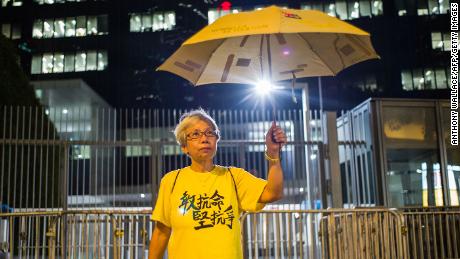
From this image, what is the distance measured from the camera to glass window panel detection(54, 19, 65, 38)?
5081cm

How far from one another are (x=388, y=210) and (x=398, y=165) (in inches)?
136

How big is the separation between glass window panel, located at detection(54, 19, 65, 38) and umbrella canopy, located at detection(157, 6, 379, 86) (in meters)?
48.6

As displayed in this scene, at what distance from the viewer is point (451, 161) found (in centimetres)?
1136

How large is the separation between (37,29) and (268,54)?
165 feet

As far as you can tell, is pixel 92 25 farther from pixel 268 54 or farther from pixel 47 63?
pixel 268 54

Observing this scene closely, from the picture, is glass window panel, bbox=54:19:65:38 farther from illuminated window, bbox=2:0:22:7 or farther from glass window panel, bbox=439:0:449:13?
glass window panel, bbox=439:0:449:13

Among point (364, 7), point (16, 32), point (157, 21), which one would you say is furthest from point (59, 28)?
point (364, 7)

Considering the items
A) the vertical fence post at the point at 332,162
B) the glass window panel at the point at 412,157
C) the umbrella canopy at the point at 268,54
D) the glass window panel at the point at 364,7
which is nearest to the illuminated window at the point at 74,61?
the glass window panel at the point at 364,7

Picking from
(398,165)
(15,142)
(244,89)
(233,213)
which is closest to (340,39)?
(233,213)

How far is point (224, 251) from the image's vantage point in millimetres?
3572

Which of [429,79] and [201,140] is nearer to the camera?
[201,140]

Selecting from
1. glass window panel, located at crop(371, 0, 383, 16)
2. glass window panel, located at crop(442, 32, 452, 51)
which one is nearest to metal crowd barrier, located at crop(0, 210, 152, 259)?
glass window panel, located at crop(442, 32, 452, 51)

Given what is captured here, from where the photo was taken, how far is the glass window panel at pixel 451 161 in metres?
11.2

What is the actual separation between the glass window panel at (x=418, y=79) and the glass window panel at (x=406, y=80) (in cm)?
42
